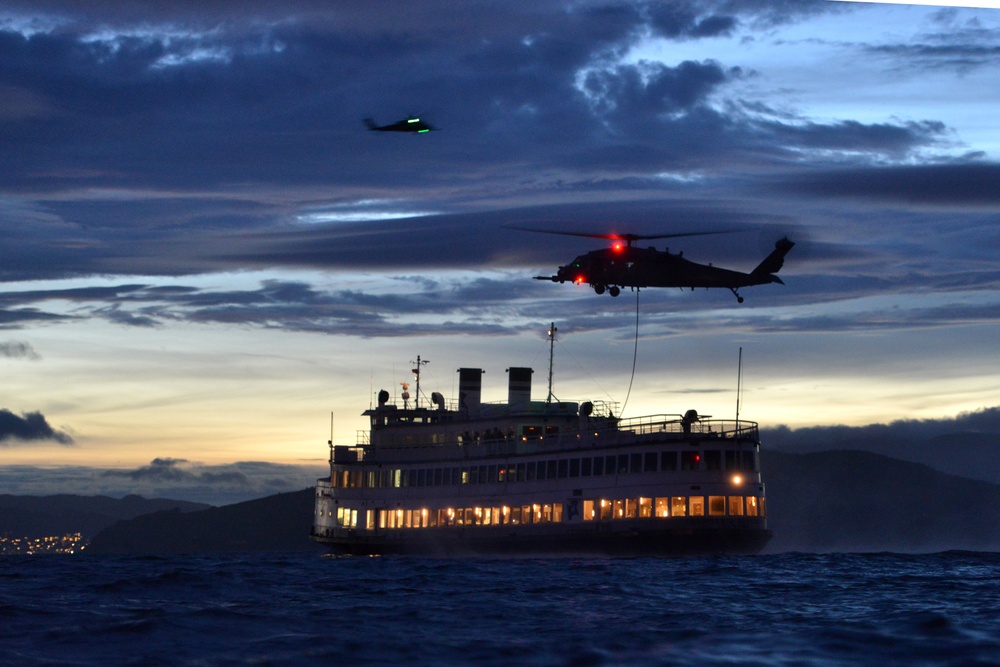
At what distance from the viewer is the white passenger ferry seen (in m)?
56.2

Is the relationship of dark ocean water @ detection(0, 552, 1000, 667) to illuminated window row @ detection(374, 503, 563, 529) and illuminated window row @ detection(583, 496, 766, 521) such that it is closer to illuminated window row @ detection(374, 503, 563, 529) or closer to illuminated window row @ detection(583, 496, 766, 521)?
illuminated window row @ detection(583, 496, 766, 521)

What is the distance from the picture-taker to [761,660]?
20297mm

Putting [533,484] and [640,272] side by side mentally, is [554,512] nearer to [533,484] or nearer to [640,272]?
[533,484]

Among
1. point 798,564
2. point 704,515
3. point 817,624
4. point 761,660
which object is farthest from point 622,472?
point 761,660

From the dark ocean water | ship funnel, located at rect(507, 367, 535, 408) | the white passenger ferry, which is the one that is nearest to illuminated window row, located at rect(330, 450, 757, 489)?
the white passenger ferry

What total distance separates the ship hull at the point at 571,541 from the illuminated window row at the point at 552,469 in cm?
272

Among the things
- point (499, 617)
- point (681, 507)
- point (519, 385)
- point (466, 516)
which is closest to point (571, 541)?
point (681, 507)

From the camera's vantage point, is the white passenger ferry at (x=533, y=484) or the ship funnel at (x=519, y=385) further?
the ship funnel at (x=519, y=385)

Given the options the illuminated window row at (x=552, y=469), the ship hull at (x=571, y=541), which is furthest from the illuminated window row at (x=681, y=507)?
the illuminated window row at (x=552, y=469)

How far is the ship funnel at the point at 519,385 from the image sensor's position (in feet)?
239

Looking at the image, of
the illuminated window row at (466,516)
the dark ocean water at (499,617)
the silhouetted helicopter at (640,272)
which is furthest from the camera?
the illuminated window row at (466,516)

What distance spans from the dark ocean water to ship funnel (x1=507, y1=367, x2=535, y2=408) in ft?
97.5

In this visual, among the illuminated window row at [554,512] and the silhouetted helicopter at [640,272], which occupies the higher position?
the silhouetted helicopter at [640,272]

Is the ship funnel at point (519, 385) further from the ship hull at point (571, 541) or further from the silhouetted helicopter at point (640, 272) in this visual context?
the silhouetted helicopter at point (640, 272)
